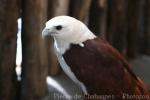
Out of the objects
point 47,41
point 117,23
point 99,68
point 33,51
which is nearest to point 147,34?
point 117,23

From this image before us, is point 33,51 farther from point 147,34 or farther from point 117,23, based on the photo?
point 147,34

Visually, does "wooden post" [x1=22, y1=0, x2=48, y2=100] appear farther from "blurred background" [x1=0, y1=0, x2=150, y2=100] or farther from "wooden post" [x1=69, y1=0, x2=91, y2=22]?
"wooden post" [x1=69, y1=0, x2=91, y2=22]

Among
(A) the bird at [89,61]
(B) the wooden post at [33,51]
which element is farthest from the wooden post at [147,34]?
(A) the bird at [89,61]

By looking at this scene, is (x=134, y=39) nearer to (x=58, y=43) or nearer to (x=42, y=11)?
(x=42, y=11)

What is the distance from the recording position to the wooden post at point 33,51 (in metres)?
1.95

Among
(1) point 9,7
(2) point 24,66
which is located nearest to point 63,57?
(1) point 9,7

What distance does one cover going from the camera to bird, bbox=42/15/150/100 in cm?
139

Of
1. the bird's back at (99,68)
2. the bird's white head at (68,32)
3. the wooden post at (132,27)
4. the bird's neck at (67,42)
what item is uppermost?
the wooden post at (132,27)

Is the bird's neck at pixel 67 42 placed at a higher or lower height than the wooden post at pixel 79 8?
Result: lower

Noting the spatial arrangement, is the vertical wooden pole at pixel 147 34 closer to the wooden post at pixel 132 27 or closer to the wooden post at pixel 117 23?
the wooden post at pixel 132 27

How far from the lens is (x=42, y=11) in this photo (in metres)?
1.98

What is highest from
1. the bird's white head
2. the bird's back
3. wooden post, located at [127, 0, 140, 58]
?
wooden post, located at [127, 0, 140, 58]

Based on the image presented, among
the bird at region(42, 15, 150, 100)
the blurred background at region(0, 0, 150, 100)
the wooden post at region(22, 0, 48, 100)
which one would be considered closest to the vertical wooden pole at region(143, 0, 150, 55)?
the blurred background at region(0, 0, 150, 100)

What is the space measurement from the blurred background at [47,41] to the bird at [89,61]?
0.52m
